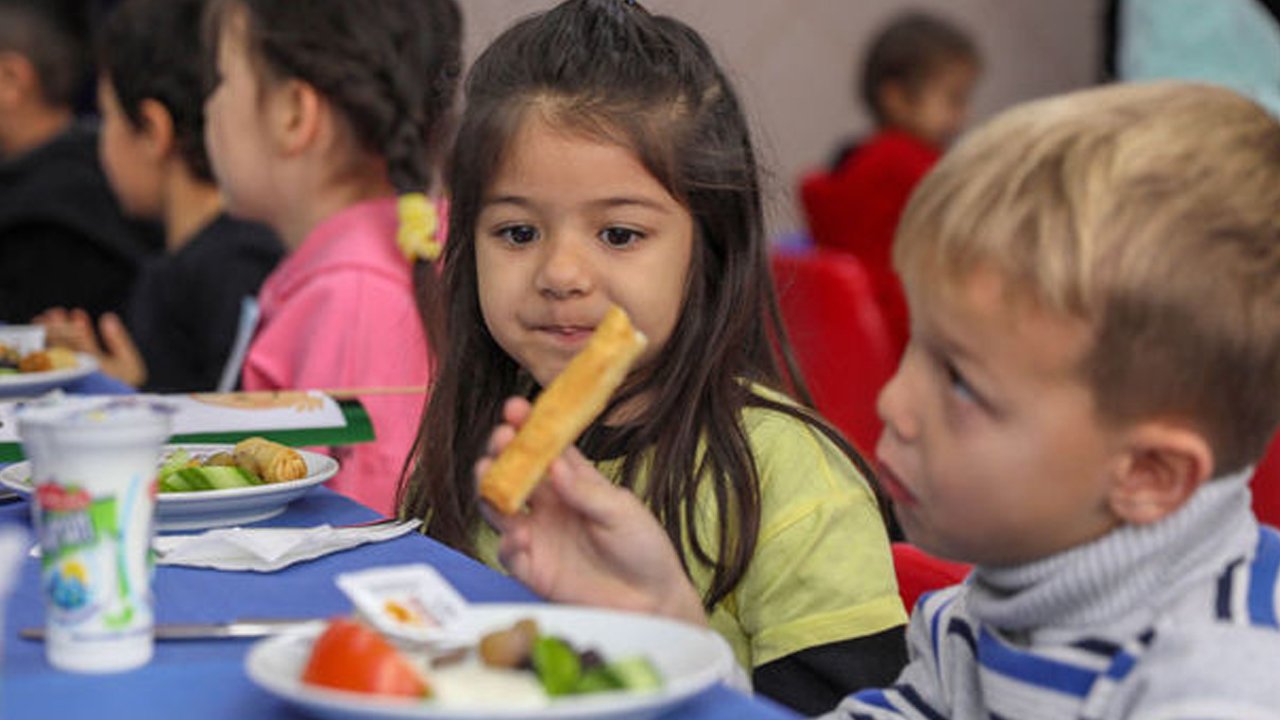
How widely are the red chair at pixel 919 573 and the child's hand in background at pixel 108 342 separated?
1890 mm

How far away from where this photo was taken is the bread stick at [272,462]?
1.54 meters

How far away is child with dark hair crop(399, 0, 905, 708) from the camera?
1.48 m

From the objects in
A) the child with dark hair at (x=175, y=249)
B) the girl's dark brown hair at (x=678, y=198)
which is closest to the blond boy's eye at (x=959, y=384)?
the girl's dark brown hair at (x=678, y=198)

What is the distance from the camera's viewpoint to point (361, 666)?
2.90 feet

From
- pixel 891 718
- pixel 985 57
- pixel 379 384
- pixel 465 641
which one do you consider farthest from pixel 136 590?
pixel 985 57

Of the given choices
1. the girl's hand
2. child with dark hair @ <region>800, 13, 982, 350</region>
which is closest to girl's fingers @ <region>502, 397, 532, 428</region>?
the girl's hand

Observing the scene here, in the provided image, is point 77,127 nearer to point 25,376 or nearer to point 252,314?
point 252,314

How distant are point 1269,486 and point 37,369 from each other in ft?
5.20

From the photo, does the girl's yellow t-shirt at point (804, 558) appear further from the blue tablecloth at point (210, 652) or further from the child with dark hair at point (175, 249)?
the child with dark hair at point (175, 249)

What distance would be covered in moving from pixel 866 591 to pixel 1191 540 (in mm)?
405

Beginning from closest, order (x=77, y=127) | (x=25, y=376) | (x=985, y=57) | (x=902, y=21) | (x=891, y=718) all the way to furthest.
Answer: (x=891, y=718)
(x=25, y=376)
(x=77, y=127)
(x=902, y=21)
(x=985, y=57)

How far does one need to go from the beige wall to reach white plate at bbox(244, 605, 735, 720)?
5763 millimetres

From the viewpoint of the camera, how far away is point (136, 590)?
999mm

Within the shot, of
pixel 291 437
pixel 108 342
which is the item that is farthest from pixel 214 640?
pixel 108 342
